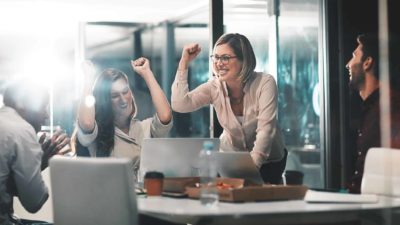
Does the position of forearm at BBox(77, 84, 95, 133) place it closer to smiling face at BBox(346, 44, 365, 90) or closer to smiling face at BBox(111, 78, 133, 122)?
smiling face at BBox(111, 78, 133, 122)

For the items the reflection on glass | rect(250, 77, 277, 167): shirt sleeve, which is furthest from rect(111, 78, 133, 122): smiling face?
the reflection on glass

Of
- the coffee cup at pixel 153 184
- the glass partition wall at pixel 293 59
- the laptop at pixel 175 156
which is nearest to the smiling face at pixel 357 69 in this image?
the glass partition wall at pixel 293 59

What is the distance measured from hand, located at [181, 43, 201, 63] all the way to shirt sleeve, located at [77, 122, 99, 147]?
0.90 meters

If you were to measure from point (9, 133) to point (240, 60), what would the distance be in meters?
1.82

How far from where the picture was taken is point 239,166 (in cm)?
282

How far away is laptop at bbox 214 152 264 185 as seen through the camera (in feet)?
9.14

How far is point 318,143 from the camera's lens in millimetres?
5164

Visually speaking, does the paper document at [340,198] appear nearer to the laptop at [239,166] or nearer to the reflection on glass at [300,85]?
the laptop at [239,166]

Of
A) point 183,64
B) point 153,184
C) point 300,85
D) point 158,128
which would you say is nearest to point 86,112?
point 158,128

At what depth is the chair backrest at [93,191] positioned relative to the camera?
2.30m

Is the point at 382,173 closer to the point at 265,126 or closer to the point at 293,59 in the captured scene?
the point at 265,126

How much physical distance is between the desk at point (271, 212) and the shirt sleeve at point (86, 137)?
2044 millimetres

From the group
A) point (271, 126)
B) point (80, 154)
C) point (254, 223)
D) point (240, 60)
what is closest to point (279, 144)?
point (271, 126)

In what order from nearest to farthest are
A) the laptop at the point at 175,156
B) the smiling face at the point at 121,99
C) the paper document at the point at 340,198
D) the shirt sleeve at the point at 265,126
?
the paper document at the point at 340,198 < the laptop at the point at 175,156 < the shirt sleeve at the point at 265,126 < the smiling face at the point at 121,99
